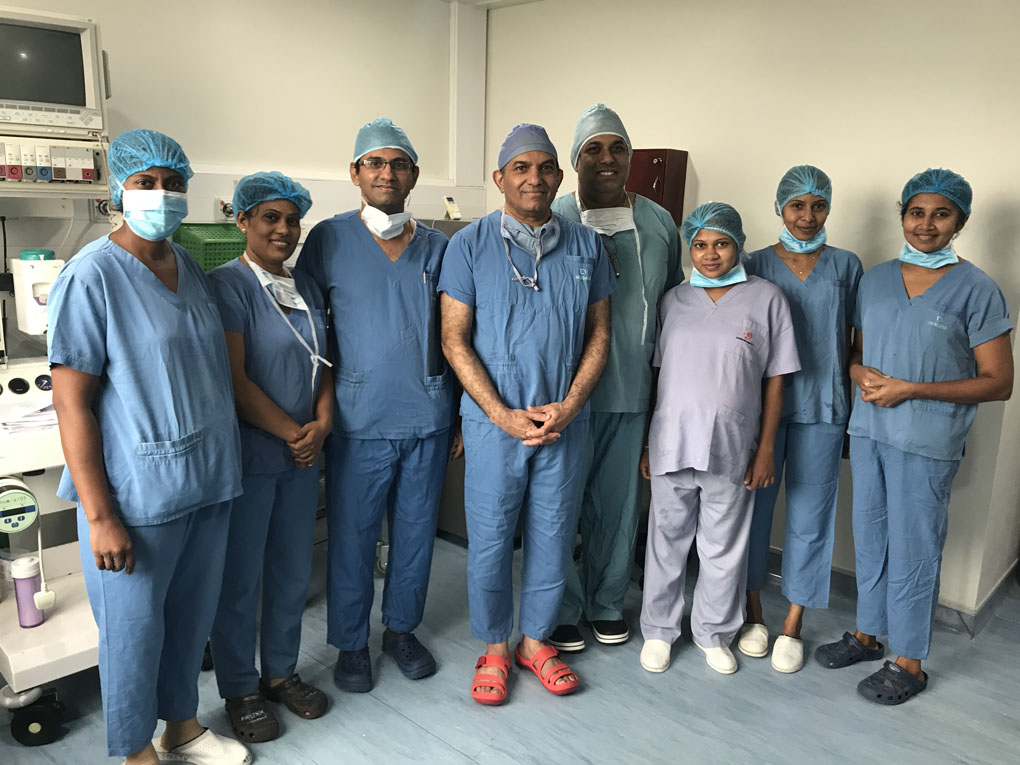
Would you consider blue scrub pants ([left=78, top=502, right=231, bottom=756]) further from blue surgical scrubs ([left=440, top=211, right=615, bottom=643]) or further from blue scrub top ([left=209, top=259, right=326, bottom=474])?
blue surgical scrubs ([left=440, top=211, right=615, bottom=643])

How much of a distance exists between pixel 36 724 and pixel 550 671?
1.32 m

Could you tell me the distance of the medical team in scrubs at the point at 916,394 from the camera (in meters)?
2.12

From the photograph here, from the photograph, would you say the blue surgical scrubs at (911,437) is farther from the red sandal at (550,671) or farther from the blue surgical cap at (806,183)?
the red sandal at (550,671)

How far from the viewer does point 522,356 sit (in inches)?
82.8

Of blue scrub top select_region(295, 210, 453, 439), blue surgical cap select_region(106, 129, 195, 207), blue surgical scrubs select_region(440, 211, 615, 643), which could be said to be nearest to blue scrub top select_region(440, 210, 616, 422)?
blue surgical scrubs select_region(440, 211, 615, 643)

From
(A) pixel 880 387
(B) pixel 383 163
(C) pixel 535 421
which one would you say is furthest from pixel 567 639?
(B) pixel 383 163

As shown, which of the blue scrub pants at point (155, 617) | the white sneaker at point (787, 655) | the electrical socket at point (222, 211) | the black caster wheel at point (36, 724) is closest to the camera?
the blue scrub pants at point (155, 617)

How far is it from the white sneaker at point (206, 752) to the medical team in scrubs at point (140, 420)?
0.14 meters

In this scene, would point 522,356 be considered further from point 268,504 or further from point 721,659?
point 721,659

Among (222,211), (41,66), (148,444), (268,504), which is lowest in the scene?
(268,504)

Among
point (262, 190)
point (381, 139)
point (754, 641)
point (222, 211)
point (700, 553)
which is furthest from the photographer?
point (222, 211)

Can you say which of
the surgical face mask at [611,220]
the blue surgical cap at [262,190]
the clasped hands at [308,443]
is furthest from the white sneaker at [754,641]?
the blue surgical cap at [262,190]

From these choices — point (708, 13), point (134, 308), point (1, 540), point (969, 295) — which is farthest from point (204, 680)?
point (708, 13)

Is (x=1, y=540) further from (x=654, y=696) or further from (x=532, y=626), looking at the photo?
(x=654, y=696)
